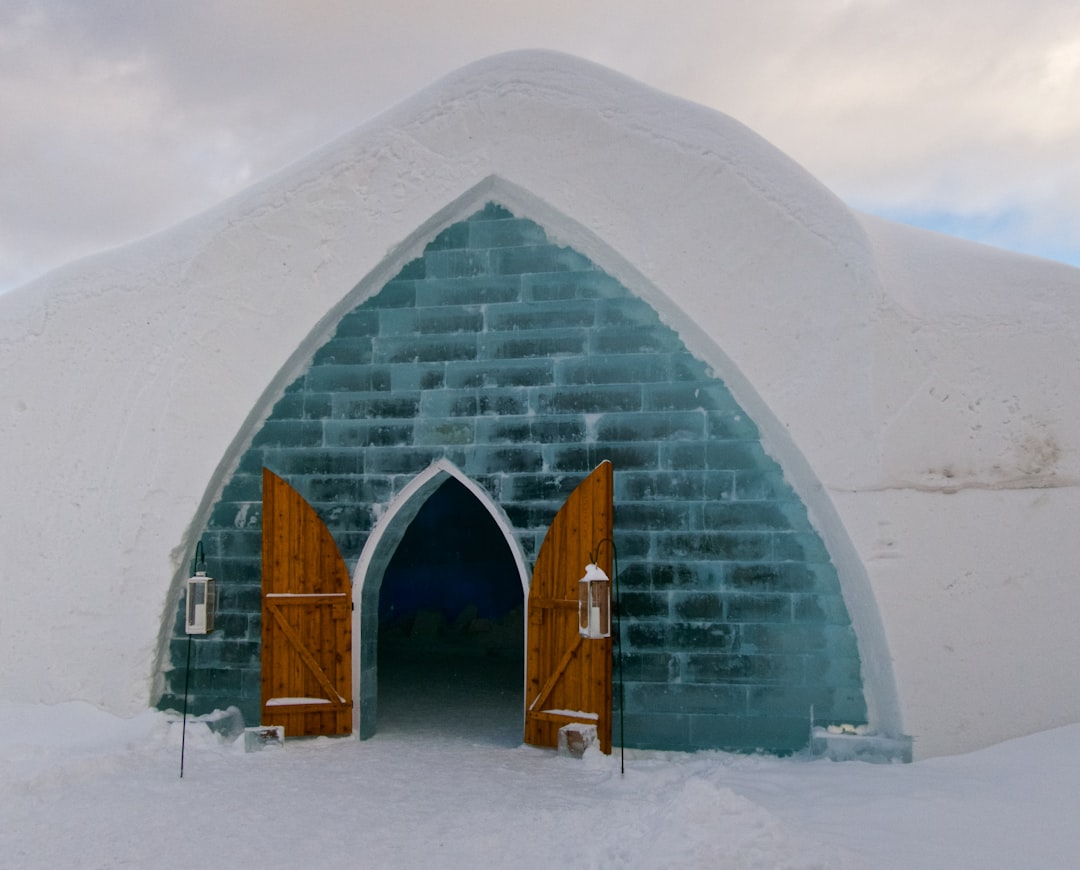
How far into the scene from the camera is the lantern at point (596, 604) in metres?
5.84

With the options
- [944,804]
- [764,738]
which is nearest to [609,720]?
[764,738]

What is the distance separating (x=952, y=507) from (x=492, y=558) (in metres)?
7.46

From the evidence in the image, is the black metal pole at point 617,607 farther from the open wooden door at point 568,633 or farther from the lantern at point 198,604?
the lantern at point 198,604

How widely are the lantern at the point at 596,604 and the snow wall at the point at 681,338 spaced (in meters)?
1.59

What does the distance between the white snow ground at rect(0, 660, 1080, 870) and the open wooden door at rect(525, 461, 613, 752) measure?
280 mm

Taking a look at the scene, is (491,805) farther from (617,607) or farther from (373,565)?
(373,565)

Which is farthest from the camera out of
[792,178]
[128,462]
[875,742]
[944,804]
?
[128,462]

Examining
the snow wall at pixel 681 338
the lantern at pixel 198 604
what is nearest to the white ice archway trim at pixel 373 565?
the lantern at pixel 198 604

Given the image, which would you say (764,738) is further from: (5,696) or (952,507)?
(5,696)

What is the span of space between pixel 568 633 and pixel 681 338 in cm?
224

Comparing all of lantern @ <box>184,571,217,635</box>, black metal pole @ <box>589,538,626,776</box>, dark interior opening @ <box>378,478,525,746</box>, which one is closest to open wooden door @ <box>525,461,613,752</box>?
black metal pole @ <box>589,538,626,776</box>

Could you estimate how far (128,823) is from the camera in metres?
4.96

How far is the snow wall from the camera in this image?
6000 mm

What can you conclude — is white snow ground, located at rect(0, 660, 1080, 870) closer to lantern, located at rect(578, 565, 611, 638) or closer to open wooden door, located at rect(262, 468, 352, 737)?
open wooden door, located at rect(262, 468, 352, 737)
